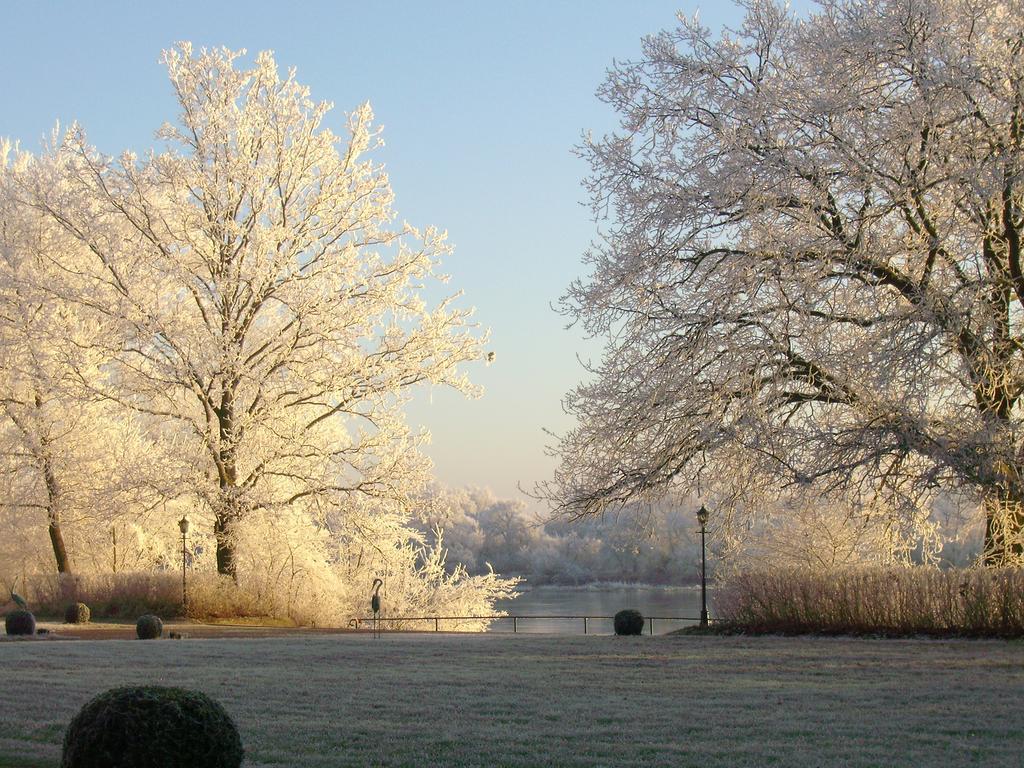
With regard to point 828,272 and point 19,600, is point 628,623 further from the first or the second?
point 19,600

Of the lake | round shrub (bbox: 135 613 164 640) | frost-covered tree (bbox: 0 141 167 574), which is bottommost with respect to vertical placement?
the lake

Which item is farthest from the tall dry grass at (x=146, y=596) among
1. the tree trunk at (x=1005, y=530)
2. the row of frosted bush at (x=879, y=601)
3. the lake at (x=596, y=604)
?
the tree trunk at (x=1005, y=530)

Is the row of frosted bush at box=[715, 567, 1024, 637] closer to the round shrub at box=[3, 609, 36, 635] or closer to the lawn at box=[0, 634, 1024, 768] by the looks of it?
the lawn at box=[0, 634, 1024, 768]

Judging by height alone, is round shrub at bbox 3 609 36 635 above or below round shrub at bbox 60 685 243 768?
below

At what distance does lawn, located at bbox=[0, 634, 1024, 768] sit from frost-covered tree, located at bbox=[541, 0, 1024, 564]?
3.01 metres

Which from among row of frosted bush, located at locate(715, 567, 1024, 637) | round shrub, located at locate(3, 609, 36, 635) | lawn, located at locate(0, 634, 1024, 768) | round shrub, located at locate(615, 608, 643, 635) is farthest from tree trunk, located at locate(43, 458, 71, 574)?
row of frosted bush, located at locate(715, 567, 1024, 637)

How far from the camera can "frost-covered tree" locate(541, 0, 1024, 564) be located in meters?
15.9

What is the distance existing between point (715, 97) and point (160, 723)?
15.4 meters

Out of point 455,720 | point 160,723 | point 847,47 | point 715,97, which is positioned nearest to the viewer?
point 160,723

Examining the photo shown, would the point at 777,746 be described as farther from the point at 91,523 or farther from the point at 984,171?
the point at 91,523

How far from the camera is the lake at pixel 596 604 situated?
43.4 m

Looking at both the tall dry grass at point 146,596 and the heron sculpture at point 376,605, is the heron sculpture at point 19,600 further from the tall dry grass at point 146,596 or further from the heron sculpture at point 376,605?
the heron sculpture at point 376,605

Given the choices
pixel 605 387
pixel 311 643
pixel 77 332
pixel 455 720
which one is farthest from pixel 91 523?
pixel 455 720

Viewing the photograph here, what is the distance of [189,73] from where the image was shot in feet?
91.2
